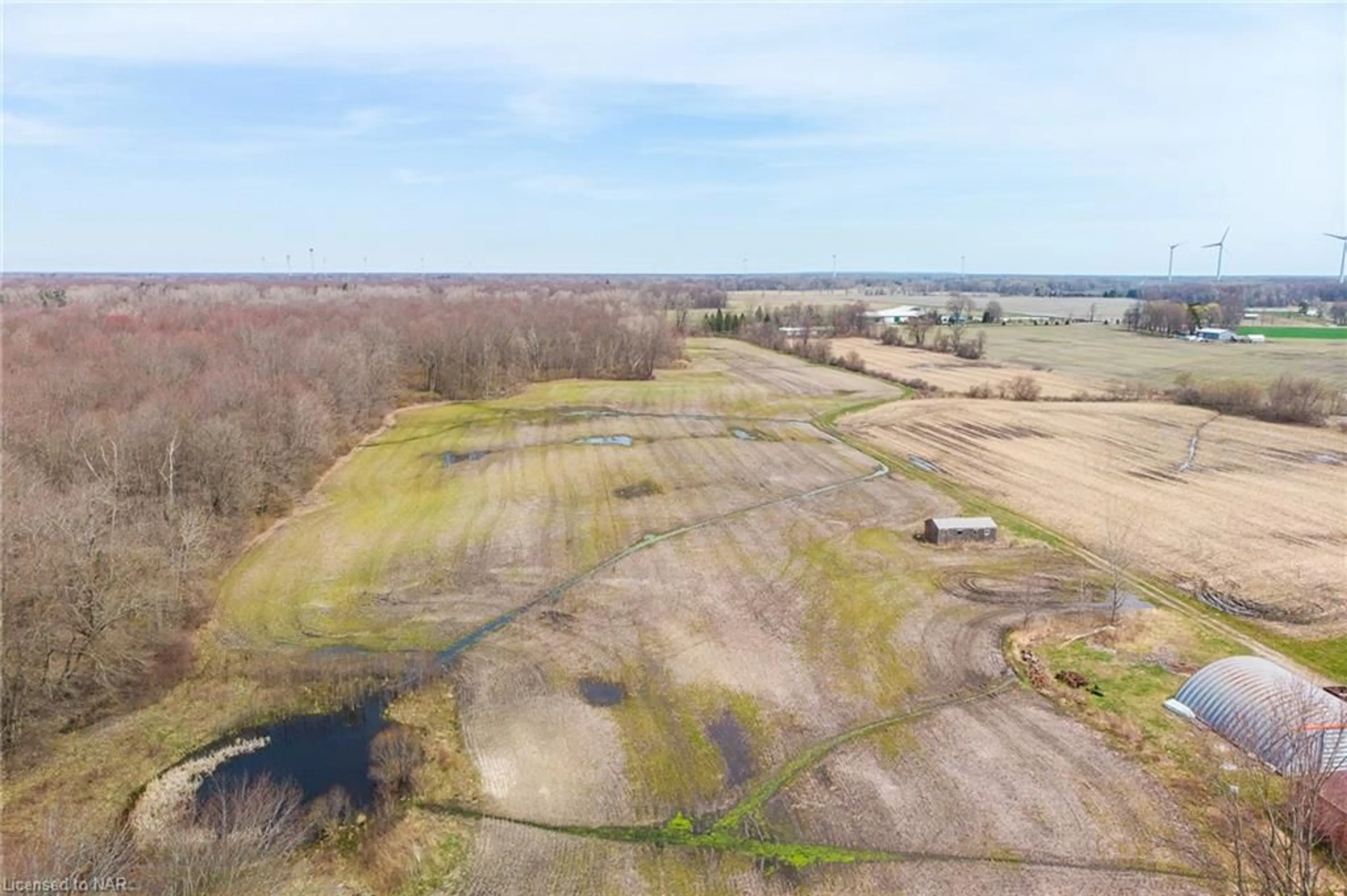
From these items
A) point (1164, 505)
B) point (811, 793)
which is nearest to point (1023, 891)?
point (811, 793)

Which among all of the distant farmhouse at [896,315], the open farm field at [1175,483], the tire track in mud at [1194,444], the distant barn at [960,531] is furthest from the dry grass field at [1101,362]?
the distant barn at [960,531]

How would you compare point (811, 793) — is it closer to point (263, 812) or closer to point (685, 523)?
point (263, 812)

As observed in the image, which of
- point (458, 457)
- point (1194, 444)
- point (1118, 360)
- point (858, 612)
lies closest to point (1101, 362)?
point (1118, 360)

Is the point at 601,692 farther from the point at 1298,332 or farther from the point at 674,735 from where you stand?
the point at 1298,332

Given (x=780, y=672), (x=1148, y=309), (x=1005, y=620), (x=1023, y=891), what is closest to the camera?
(x=1023, y=891)

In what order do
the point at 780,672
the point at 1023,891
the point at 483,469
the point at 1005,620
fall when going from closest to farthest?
the point at 1023,891 → the point at 780,672 → the point at 1005,620 → the point at 483,469

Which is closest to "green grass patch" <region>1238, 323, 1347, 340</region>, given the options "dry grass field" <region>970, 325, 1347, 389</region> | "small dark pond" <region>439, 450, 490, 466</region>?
"dry grass field" <region>970, 325, 1347, 389</region>

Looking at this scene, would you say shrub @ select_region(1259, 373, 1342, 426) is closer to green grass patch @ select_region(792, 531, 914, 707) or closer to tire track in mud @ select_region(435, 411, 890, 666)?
tire track in mud @ select_region(435, 411, 890, 666)

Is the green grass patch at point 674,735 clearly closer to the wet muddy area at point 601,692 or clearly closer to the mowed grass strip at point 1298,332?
the wet muddy area at point 601,692
